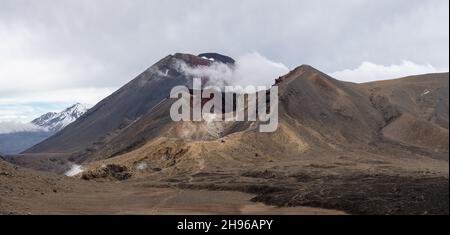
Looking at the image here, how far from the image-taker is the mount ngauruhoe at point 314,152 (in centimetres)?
3662

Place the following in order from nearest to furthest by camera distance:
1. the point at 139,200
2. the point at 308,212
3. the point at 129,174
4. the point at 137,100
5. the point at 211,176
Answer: the point at 308,212
the point at 139,200
the point at 211,176
the point at 129,174
the point at 137,100

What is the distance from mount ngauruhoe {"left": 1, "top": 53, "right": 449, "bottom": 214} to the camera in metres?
36.6

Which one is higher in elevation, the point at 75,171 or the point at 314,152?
the point at 314,152

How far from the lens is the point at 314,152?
70.1 metres

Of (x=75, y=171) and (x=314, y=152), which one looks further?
(x=75, y=171)

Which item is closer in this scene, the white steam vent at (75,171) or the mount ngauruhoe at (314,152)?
the mount ngauruhoe at (314,152)

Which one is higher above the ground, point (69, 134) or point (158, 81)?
point (158, 81)

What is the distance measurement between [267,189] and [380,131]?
1535 inches

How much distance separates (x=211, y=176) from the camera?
58.7 metres

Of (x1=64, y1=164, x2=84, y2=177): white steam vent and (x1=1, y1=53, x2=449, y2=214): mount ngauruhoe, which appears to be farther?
(x1=64, y1=164, x2=84, y2=177): white steam vent
